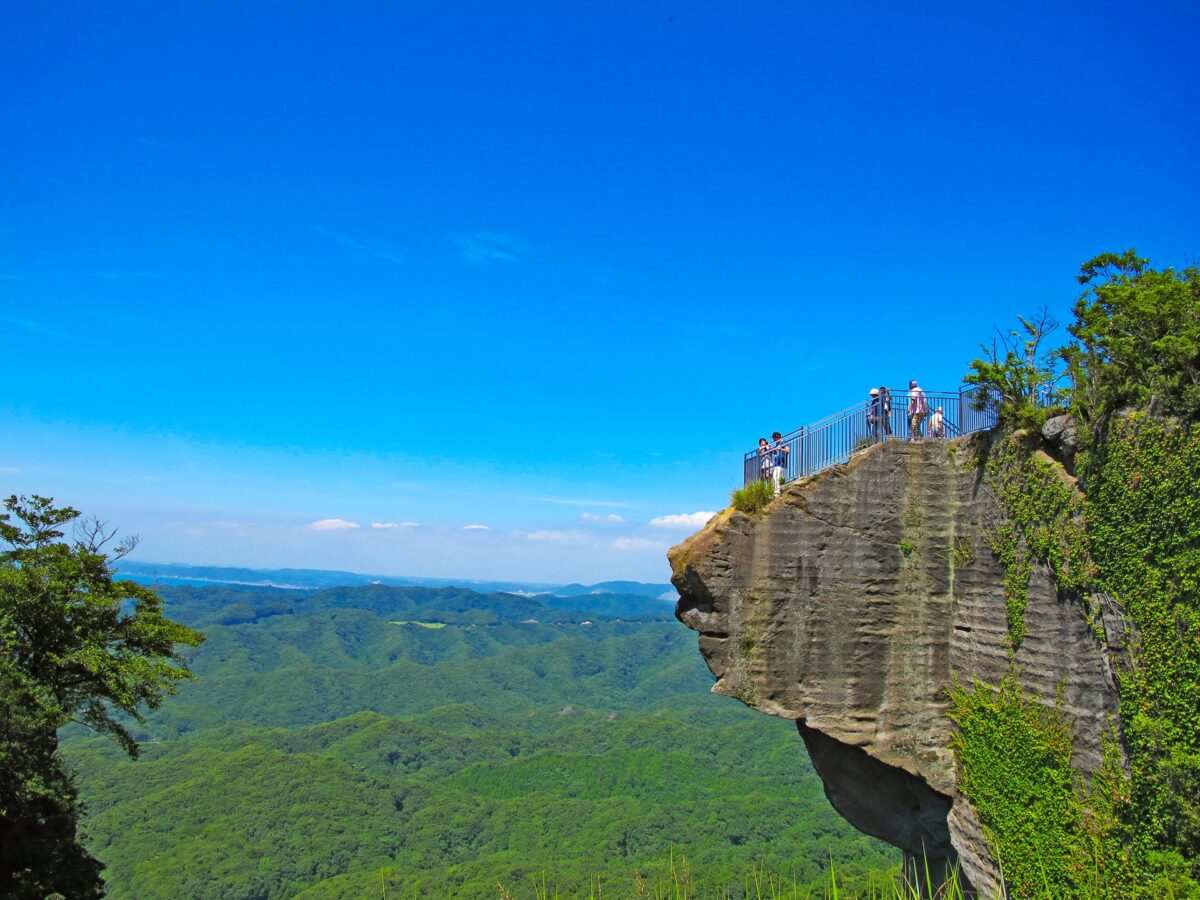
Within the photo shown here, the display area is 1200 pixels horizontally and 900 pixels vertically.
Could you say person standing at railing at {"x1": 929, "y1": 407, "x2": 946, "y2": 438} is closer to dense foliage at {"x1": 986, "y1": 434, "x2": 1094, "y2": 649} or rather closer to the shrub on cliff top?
dense foliage at {"x1": 986, "y1": 434, "x2": 1094, "y2": 649}

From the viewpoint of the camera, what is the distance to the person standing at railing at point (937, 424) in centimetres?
1503

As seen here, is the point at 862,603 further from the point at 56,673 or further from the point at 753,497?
the point at 56,673

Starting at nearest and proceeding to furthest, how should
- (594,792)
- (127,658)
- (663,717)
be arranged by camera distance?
(127,658) < (594,792) < (663,717)

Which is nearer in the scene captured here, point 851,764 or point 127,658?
point 851,764

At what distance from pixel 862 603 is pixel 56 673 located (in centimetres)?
1764

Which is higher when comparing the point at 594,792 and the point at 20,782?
the point at 20,782

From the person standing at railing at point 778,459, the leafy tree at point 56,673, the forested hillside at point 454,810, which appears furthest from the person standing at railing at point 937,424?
the forested hillside at point 454,810

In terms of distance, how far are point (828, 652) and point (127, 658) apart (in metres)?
15.9

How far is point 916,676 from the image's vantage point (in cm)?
1464

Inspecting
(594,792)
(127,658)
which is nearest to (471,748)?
(594,792)

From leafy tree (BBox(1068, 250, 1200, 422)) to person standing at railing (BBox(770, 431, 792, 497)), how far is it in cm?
574

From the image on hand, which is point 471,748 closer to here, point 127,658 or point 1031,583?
point 127,658

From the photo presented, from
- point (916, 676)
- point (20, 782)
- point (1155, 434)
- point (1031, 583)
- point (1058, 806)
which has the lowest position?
point (20, 782)

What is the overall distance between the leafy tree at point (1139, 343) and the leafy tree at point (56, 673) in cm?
1941
